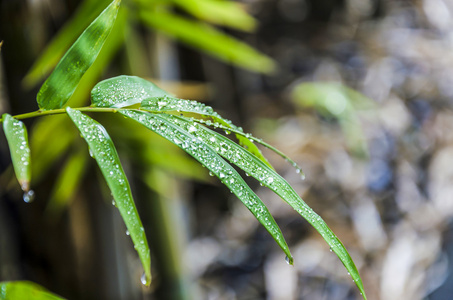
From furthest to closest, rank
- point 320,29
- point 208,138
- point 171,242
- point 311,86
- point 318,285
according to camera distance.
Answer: point 320,29, point 311,86, point 318,285, point 171,242, point 208,138

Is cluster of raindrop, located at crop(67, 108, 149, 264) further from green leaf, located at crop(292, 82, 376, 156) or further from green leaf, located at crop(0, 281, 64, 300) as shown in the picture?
green leaf, located at crop(292, 82, 376, 156)

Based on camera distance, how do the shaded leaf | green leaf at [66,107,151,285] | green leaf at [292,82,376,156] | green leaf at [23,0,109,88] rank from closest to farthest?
green leaf at [66,107,151,285]
green leaf at [23,0,109,88]
the shaded leaf
green leaf at [292,82,376,156]

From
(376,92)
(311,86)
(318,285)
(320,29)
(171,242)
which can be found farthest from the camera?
(320,29)

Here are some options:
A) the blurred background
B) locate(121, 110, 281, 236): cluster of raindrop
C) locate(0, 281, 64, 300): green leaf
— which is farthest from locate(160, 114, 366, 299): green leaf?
the blurred background

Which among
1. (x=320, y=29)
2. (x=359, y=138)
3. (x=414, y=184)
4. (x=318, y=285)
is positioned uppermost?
(x=320, y=29)

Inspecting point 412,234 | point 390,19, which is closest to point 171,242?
point 412,234

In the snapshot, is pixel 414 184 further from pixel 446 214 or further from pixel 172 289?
pixel 172 289
